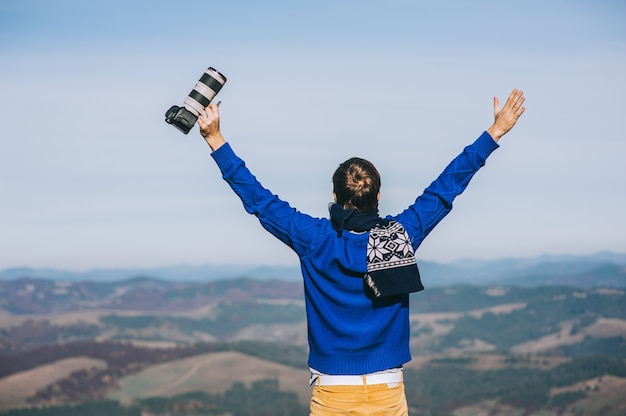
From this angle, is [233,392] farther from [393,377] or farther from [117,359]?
[393,377]

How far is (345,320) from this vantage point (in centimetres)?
670

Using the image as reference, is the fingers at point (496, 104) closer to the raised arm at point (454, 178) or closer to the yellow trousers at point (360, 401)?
the raised arm at point (454, 178)

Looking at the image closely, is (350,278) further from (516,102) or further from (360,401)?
(516,102)

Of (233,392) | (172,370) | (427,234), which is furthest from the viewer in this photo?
(172,370)

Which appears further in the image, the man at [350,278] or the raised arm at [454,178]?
the raised arm at [454,178]

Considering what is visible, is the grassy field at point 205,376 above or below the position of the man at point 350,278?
below

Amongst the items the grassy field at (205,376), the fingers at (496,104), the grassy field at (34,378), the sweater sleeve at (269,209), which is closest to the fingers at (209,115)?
the sweater sleeve at (269,209)

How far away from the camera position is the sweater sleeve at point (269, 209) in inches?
263

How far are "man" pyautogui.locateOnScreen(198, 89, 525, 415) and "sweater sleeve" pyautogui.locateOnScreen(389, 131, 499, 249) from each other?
49mm

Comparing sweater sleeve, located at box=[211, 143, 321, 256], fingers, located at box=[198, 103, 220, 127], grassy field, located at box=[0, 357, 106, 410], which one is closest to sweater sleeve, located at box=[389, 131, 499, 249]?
sweater sleeve, located at box=[211, 143, 321, 256]

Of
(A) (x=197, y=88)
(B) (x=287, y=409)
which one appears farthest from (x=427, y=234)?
(B) (x=287, y=409)

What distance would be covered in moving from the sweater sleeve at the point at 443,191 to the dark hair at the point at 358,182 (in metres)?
0.34

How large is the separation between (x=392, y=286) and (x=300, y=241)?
0.73 metres

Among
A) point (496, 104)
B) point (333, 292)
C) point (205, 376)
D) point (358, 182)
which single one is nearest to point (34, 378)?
point (205, 376)
